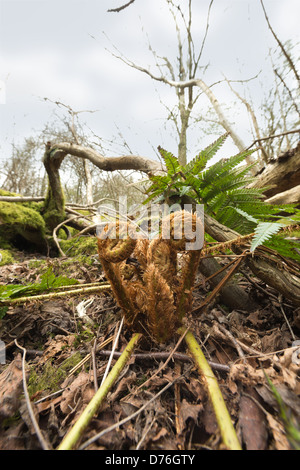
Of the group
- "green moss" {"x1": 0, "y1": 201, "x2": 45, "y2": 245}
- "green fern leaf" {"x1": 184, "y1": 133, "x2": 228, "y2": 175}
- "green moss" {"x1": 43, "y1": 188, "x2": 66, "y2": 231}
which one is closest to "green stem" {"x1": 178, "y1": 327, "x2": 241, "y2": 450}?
"green fern leaf" {"x1": 184, "y1": 133, "x2": 228, "y2": 175}

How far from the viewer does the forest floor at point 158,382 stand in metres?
0.59

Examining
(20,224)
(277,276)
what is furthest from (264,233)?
(20,224)

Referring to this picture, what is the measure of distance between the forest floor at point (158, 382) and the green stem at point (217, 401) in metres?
0.05

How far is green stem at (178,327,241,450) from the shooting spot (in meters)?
0.50

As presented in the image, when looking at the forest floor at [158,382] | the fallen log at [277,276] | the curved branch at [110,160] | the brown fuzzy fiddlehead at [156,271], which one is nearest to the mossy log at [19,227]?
the curved branch at [110,160]

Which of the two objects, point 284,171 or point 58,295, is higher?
point 284,171

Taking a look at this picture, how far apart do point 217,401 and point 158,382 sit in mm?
245

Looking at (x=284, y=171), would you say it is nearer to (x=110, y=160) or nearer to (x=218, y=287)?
(x=218, y=287)

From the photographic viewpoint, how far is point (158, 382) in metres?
0.78

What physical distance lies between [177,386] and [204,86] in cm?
696
